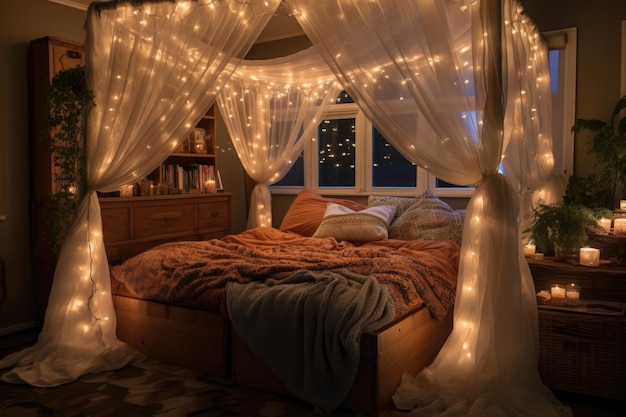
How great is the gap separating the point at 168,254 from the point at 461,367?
190 centimetres

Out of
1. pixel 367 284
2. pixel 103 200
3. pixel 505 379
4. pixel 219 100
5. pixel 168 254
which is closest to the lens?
pixel 505 379

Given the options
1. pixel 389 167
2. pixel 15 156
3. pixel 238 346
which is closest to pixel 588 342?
pixel 238 346

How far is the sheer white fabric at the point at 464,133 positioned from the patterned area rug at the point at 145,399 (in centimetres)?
61

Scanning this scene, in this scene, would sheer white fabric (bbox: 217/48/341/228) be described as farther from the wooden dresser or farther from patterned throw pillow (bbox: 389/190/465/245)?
patterned throw pillow (bbox: 389/190/465/245)

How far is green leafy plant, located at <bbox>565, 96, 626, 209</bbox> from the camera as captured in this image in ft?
10.4

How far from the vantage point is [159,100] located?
2.99 m

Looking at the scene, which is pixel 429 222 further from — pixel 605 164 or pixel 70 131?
pixel 70 131

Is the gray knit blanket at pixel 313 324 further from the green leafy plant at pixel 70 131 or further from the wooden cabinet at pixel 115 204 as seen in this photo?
→ the wooden cabinet at pixel 115 204

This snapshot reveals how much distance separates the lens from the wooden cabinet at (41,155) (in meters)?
3.71

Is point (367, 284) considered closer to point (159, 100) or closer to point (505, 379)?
point (505, 379)

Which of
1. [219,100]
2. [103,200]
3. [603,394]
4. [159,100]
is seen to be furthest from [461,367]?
[219,100]

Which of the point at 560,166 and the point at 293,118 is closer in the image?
the point at 560,166

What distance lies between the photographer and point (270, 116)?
4.48 m

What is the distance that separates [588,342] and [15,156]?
391 centimetres
